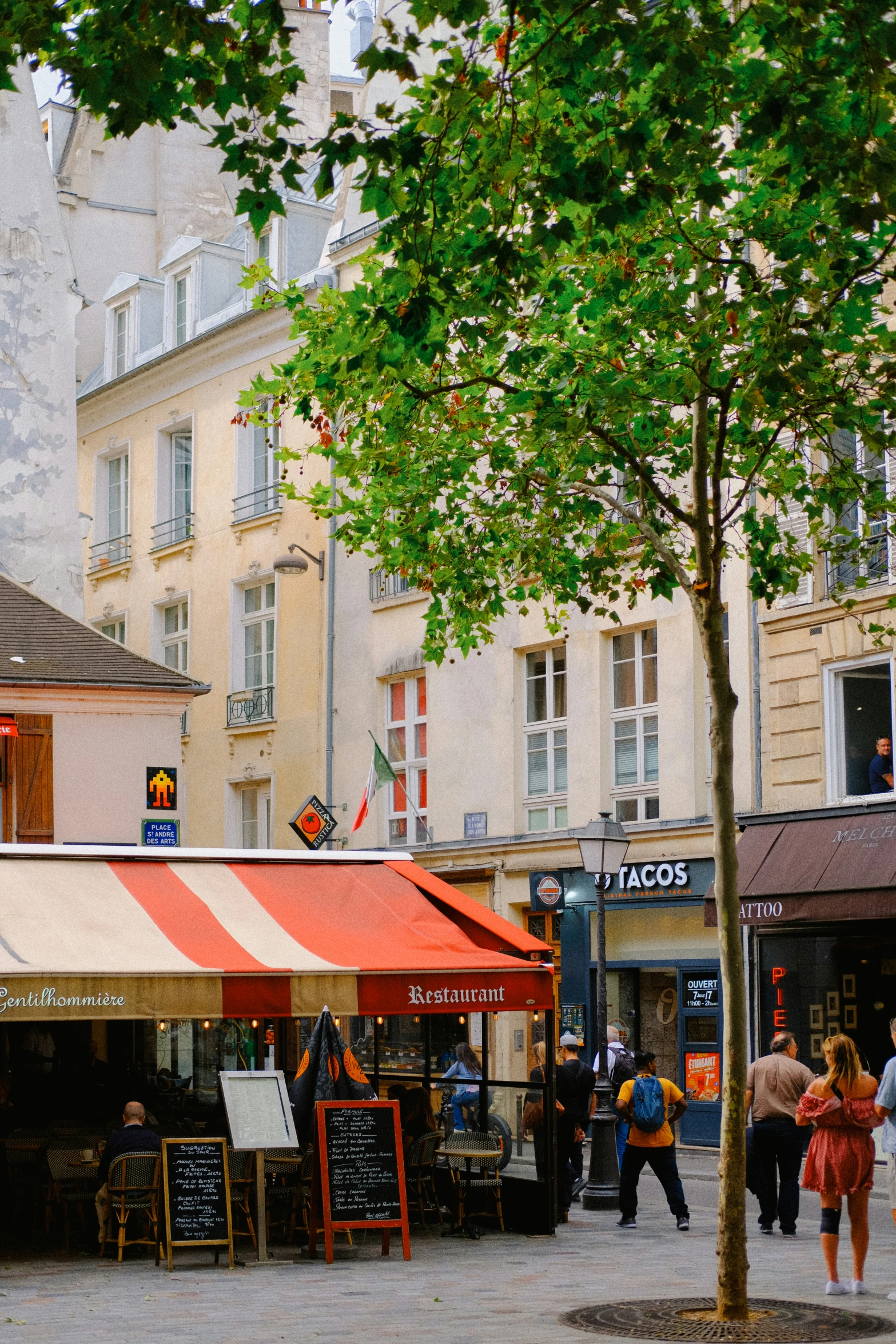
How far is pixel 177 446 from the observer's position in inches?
1363

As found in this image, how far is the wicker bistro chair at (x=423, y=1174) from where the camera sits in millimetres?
14250

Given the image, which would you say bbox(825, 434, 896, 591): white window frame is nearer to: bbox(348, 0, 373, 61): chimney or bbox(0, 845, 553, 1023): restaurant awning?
bbox(0, 845, 553, 1023): restaurant awning

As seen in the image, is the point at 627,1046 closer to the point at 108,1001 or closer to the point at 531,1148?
the point at 531,1148

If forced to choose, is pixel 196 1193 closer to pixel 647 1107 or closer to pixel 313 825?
pixel 647 1107

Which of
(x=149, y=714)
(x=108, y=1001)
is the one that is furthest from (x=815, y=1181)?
(x=149, y=714)

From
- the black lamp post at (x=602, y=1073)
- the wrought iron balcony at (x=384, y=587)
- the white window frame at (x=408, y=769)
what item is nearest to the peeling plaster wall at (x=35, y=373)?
the wrought iron balcony at (x=384, y=587)

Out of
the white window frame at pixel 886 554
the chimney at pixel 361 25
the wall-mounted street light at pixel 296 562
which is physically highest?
the chimney at pixel 361 25

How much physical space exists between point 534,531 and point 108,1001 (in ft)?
15.6

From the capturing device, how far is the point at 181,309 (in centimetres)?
3519

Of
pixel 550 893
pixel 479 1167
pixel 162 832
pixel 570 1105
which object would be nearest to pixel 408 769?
pixel 550 893

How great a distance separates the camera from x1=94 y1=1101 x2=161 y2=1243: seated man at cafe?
1278 centimetres

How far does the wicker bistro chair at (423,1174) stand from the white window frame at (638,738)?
10.0m

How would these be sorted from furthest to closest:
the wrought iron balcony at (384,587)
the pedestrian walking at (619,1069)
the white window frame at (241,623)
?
1. the white window frame at (241,623)
2. the wrought iron balcony at (384,587)
3. the pedestrian walking at (619,1069)

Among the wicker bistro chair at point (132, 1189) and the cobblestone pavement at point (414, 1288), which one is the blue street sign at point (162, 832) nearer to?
the cobblestone pavement at point (414, 1288)
